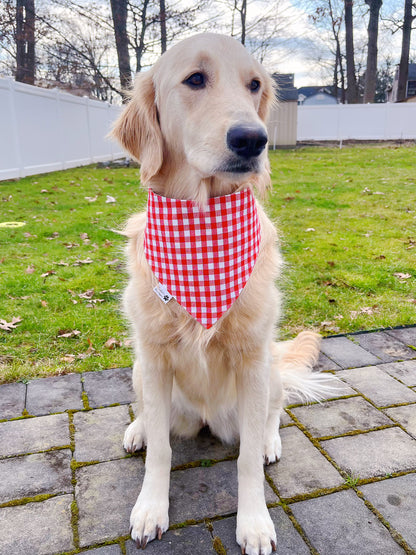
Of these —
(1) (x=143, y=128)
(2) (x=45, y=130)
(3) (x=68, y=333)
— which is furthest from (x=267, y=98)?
(2) (x=45, y=130)

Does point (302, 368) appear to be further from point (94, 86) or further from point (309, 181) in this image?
point (94, 86)

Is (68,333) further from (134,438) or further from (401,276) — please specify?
(401,276)

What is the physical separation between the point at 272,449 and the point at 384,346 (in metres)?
1.41

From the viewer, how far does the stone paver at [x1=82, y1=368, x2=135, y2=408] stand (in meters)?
2.63

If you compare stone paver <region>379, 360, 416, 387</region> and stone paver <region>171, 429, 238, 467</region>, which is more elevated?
stone paver <region>379, 360, 416, 387</region>

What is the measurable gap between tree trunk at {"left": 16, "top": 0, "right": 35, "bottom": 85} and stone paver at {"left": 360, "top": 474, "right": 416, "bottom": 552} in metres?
15.8

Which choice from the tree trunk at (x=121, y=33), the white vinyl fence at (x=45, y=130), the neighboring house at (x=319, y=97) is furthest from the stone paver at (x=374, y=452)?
the neighboring house at (x=319, y=97)

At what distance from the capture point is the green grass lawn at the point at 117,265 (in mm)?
3398

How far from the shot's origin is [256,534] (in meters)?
1.71

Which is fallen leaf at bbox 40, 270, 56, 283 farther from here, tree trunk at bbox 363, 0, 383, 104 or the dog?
tree trunk at bbox 363, 0, 383, 104

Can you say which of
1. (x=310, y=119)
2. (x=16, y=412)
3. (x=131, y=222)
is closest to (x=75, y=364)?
(x=16, y=412)

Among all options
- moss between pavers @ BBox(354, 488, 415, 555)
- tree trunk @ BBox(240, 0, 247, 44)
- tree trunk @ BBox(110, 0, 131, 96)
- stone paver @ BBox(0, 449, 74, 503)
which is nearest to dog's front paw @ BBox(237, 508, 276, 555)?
moss between pavers @ BBox(354, 488, 415, 555)

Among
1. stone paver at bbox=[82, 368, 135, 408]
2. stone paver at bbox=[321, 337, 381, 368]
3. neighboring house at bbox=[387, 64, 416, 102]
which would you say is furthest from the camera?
neighboring house at bbox=[387, 64, 416, 102]

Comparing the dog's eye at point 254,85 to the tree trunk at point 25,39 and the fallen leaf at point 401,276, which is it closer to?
the fallen leaf at point 401,276
